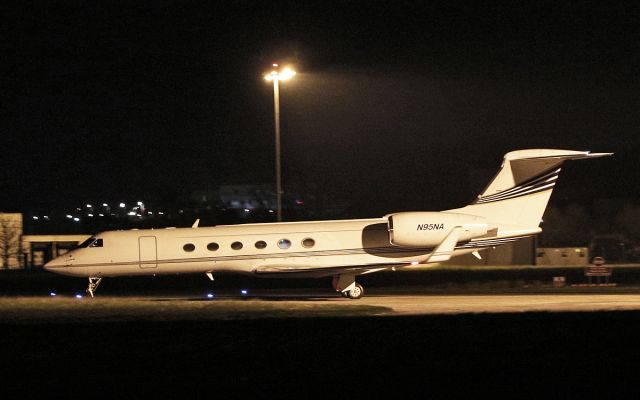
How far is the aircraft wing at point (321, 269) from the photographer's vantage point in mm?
23297

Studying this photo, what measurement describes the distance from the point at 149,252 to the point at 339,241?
5.88 metres

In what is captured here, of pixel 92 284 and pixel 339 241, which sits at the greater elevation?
pixel 339 241

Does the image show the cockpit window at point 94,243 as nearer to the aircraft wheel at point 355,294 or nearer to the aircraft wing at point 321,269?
the aircraft wing at point 321,269

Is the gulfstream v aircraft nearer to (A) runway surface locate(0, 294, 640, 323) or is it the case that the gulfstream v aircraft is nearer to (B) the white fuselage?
(B) the white fuselage

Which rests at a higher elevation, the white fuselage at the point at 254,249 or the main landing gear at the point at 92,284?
the white fuselage at the point at 254,249

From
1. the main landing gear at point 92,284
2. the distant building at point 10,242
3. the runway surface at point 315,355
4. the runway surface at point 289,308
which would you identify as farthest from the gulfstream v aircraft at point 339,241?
the distant building at point 10,242

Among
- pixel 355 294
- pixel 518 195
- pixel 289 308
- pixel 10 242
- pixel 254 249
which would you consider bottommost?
pixel 355 294

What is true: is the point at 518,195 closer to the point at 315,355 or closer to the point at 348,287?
the point at 348,287

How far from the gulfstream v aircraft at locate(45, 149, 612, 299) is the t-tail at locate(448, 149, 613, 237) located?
0.10 feet

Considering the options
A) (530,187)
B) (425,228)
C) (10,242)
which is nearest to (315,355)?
(425,228)

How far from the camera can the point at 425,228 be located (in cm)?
2353

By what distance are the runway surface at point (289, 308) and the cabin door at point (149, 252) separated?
12.1ft

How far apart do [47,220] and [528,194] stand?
194 ft

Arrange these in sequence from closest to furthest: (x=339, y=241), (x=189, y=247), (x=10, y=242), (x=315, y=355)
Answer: (x=315, y=355)
(x=339, y=241)
(x=189, y=247)
(x=10, y=242)
